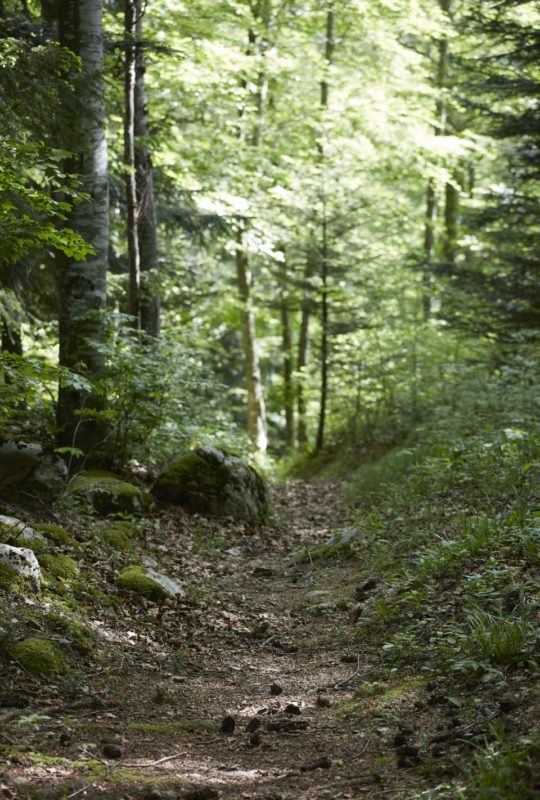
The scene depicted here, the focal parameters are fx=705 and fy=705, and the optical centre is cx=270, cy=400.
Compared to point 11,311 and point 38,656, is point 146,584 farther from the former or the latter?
point 11,311

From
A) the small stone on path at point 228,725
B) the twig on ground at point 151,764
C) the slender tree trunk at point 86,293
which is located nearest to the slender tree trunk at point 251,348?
the slender tree trunk at point 86,293

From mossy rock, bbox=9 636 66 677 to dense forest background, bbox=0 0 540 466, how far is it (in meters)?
1.89

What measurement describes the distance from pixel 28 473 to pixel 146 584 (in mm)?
1664

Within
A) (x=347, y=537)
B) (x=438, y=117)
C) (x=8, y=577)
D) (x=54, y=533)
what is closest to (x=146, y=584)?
(x=54, y=533)

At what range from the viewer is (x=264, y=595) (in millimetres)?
6891

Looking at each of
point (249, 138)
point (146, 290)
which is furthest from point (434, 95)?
point (146, 290)

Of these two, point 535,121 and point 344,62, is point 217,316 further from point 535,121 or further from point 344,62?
point 535,121

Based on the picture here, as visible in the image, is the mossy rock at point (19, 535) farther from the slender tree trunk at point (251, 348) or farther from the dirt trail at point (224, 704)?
the slender tree trunk at point (251, 348)

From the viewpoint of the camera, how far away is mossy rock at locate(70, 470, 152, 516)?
7746 mm

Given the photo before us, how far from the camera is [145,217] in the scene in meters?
12.2

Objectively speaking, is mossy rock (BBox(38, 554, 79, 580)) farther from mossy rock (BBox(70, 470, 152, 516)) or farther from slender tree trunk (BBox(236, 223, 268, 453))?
slender tree trunk (BBox(236, 223, 268, 453))

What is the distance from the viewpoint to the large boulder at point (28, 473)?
6.47 meters

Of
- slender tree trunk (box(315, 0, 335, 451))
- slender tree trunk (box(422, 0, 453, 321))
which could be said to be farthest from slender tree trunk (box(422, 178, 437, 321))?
slender tree trunk (box(315, 0, 335, 451))

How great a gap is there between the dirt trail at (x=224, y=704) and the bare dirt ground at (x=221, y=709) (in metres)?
0.01
